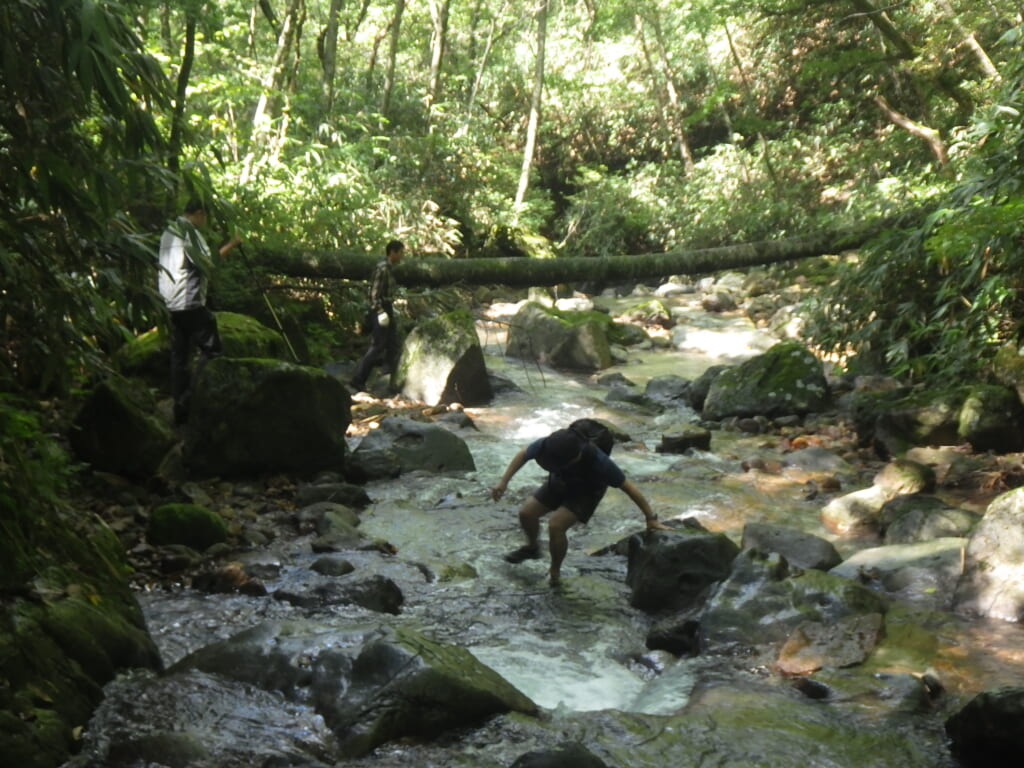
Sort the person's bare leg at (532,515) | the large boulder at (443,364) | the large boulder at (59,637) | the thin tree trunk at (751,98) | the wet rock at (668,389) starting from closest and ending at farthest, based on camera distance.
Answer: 1. the large boulder at (59,637)
2. the person's bare leg at (532,515)
3. the large boulder at (443,364)
4. the wet rock at (668,389)
5. the thin tree trunk at (751,98)

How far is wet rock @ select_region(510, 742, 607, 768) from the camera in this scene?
3611 millimetres

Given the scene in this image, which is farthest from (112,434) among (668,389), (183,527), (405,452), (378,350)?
(668,389)

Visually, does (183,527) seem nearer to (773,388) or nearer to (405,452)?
(405,452)

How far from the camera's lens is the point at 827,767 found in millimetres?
3980

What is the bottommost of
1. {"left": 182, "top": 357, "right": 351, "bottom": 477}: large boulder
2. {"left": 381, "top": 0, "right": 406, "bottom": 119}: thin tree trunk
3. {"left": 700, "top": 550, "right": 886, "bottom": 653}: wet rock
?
{"left": 700, "top": 550, "right": 886, "bottom": 653}: wet rock

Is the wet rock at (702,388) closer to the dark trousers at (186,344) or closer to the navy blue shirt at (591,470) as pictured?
the navy blue shirt at (591,470)

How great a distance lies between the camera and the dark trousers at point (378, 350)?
1088cm

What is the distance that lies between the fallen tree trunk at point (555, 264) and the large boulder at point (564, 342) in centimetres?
429

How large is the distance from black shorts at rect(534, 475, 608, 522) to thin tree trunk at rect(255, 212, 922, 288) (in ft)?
12.2

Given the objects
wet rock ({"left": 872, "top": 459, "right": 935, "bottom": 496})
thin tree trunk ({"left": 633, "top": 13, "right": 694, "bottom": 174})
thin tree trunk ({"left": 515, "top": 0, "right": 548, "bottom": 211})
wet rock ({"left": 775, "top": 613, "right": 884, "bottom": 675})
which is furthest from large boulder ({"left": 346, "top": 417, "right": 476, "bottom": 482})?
thin tree trunk ({"left": 633, "top": 13, "right": 694, "bottom": 174})

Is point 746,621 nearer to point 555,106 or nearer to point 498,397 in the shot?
point 498,397

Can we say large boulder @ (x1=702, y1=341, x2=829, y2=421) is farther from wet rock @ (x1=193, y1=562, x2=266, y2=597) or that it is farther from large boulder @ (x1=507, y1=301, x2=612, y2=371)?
wet rock @ (x1=193, y1=562, x2=266, y2=597)

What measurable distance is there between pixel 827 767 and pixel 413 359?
8486mm

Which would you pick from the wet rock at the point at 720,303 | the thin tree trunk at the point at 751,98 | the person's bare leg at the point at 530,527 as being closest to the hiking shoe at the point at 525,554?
the person's bare leg at the point at 530,527
